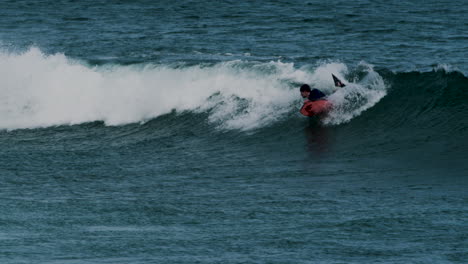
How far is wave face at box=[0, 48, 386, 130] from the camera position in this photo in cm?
2092

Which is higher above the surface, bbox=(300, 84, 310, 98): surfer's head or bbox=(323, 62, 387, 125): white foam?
bbox=(300, 84, 310, 98): surfer's head

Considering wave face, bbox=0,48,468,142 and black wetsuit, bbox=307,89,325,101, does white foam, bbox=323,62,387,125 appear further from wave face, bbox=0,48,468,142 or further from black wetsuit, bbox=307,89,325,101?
black wetsuit, bbox=307,89,325,101

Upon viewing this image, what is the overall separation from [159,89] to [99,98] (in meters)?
1.53

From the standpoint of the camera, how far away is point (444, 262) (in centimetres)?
1082

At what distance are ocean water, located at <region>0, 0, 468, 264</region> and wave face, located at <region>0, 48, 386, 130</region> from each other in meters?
0.06

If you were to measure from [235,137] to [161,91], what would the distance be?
Result: 4235 mm

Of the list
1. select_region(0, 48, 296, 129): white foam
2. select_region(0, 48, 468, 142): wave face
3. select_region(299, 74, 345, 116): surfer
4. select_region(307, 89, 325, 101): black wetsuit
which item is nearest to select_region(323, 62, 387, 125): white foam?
select_region(0, 48, 468, 142): wave face

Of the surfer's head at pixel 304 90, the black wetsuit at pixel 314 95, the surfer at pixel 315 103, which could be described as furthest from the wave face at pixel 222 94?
the surfer's head at pixel 304 90

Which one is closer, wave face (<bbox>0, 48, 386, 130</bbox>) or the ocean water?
the ocean water

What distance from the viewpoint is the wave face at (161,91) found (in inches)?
824

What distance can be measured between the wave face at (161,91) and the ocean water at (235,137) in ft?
0.18

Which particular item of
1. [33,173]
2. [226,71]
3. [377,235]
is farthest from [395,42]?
[377,235]

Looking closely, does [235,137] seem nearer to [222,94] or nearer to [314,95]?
[314,95]

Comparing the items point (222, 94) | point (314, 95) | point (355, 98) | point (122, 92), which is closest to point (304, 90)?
point (314, 95)
